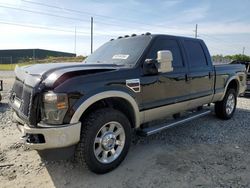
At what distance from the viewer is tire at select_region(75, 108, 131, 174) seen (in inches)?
138

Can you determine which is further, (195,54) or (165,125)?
(195,54)

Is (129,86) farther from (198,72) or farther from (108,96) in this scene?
(198,72)

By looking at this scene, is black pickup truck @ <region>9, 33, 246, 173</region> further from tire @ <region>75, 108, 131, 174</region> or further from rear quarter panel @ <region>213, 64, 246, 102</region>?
rear quarter panel @ <region>213, 64, 246, 102</region>

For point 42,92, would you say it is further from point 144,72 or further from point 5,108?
point 5,108

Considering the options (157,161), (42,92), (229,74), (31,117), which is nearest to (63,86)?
(42,92)

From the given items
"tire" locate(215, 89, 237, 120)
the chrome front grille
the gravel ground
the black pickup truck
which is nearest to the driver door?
the black pickup truck

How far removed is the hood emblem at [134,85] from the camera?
3.97 metres

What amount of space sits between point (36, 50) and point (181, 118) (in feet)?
220

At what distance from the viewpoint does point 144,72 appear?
420 centimetres

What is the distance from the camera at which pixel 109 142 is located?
382 cm

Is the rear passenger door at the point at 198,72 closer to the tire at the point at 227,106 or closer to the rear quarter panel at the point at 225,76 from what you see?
the rear quarter panel at the point at 225,76

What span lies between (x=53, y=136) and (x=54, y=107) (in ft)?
1.15

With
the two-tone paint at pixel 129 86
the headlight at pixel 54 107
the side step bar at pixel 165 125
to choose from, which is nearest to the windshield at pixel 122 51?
the two-tone paint at pixel 129 86

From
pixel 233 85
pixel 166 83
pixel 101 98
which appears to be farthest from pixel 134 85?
pixel 233 85
